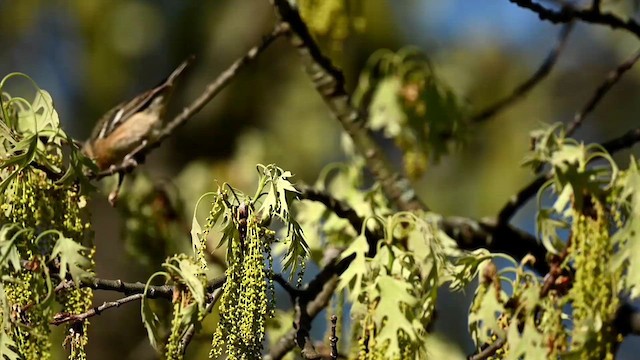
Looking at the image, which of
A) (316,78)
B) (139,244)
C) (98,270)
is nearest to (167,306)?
(139,244)

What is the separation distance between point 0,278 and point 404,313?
1.96ft

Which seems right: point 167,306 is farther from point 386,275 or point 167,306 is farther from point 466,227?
point 386,275

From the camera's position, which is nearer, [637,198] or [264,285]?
[264,285]

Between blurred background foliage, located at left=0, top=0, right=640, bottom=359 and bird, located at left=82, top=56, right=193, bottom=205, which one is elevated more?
bird, located at left=82, top=56, right=193, bottom=205

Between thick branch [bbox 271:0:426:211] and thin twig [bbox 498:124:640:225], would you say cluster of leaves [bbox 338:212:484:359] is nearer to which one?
thin twig [bbox 498:124:640:225]

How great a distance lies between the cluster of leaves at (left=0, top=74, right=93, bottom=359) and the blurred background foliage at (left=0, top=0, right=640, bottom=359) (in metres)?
2.54

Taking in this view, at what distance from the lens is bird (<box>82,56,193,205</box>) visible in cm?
239

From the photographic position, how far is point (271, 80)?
4875mm

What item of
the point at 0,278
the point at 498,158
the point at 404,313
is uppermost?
the point at 0,278

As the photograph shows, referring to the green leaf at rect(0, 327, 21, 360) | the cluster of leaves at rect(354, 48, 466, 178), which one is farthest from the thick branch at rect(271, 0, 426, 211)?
the green leaf at rect(0, 327, 21, 360)

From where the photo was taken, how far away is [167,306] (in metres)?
2.43

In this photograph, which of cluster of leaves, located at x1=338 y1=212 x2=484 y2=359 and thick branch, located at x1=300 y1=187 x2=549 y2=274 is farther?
thick branch, located at x1=300 y1=187 x2=549 y2=274

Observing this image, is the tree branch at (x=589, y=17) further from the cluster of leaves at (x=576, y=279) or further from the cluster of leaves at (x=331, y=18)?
the cluster of leaves at (x=576, y=279)

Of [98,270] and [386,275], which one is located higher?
[386,275]
